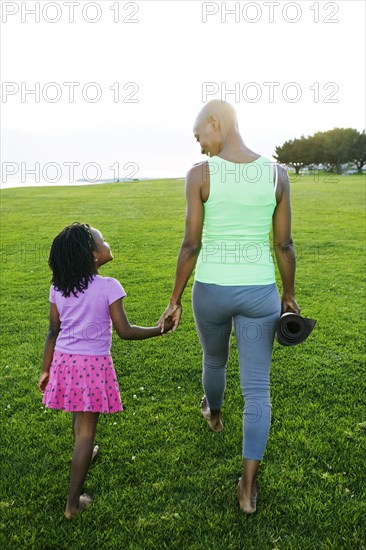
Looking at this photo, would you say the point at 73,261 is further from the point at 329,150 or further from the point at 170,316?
the point at 329,150

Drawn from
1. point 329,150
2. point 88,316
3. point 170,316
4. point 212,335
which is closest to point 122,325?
point 88,316

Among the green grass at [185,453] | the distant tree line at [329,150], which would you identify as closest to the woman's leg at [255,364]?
the green grass at [185,453]

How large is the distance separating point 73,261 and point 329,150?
7988 centimetres

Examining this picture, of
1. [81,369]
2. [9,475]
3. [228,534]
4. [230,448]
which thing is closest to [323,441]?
[230,448]

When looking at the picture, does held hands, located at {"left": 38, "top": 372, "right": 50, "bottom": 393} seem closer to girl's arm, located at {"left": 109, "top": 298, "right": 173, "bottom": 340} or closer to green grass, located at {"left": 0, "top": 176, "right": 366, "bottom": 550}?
girl's arm, located at {"left": 109, "top": 298, "right": 173, "bottom": 340}

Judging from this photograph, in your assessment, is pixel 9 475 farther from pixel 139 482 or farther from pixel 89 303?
pixel 89 303

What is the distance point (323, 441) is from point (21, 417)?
8.78ft

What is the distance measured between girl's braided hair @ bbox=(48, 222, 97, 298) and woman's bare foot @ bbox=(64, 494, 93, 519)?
4.63 feet

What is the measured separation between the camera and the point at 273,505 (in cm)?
337

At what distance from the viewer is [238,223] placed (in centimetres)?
308

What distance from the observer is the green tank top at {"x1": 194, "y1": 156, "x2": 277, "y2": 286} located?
9.80 feet

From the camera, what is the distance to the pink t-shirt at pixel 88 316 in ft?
10.5

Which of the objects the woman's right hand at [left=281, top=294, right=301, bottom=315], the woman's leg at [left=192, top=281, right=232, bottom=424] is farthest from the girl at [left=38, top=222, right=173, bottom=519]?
the woman's right hand at [left=281, top=294, right=301, bottom=315]

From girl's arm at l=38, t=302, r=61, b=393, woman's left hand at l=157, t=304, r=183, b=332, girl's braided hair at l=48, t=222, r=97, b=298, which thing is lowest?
girl's arm at l=38, t=302, r=61, b=393
